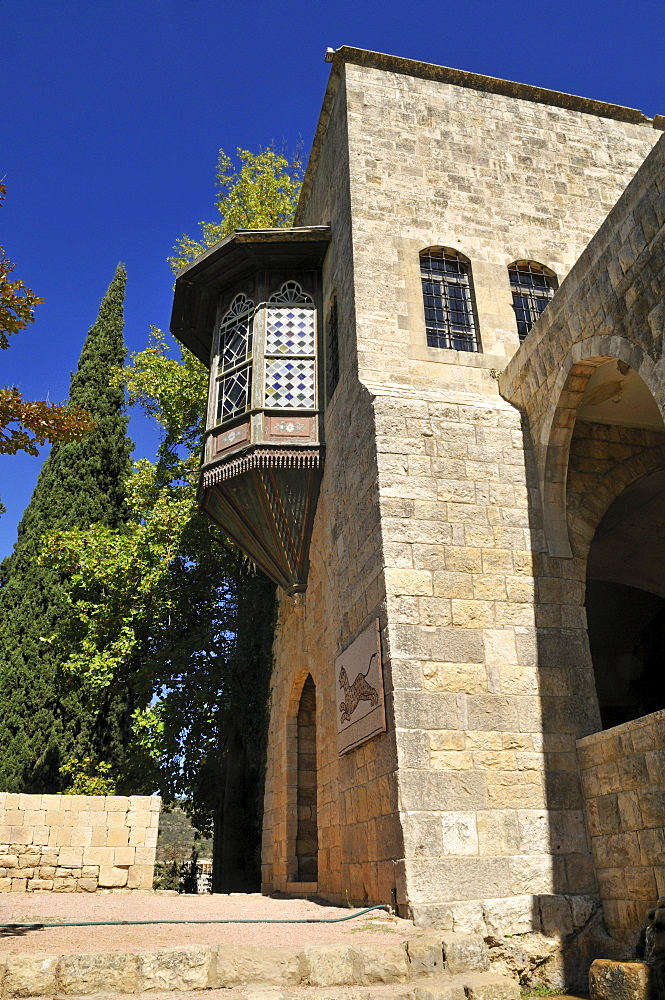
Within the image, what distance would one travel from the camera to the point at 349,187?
29.1 feet

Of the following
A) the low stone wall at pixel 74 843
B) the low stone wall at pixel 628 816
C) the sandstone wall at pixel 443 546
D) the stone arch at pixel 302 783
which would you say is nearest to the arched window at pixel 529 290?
the sandstone wall at pixel 443 546

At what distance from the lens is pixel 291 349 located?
959 centimetres

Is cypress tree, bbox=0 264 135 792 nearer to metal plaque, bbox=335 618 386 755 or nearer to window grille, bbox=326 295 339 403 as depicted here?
window grille, bbox=326 295 339 403

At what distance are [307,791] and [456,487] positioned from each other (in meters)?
4.84

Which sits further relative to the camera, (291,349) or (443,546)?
(291,349)

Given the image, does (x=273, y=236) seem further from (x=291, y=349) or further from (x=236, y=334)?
(x=291, y=349)

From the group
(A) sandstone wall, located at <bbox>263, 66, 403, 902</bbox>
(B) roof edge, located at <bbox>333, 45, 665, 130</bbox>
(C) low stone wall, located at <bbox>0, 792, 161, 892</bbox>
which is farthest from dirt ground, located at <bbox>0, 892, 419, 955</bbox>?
(B) roof edge, located at <bbox>333, 45, 665, 130</bbox>

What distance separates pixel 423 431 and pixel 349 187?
3.60 metres

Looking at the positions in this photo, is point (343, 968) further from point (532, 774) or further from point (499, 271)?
point (499, 271)

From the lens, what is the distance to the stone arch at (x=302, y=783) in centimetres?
916

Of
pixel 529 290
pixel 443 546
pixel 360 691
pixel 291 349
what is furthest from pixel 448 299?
pixel 360 691

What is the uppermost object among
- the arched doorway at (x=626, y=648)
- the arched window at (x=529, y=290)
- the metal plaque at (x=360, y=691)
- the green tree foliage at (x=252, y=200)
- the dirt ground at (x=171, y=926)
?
the green tree foliage at (x=252, y=200)

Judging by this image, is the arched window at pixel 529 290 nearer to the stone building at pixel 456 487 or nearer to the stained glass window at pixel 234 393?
the stone building at pixel 456 487

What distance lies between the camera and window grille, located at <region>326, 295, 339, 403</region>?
8977mm
